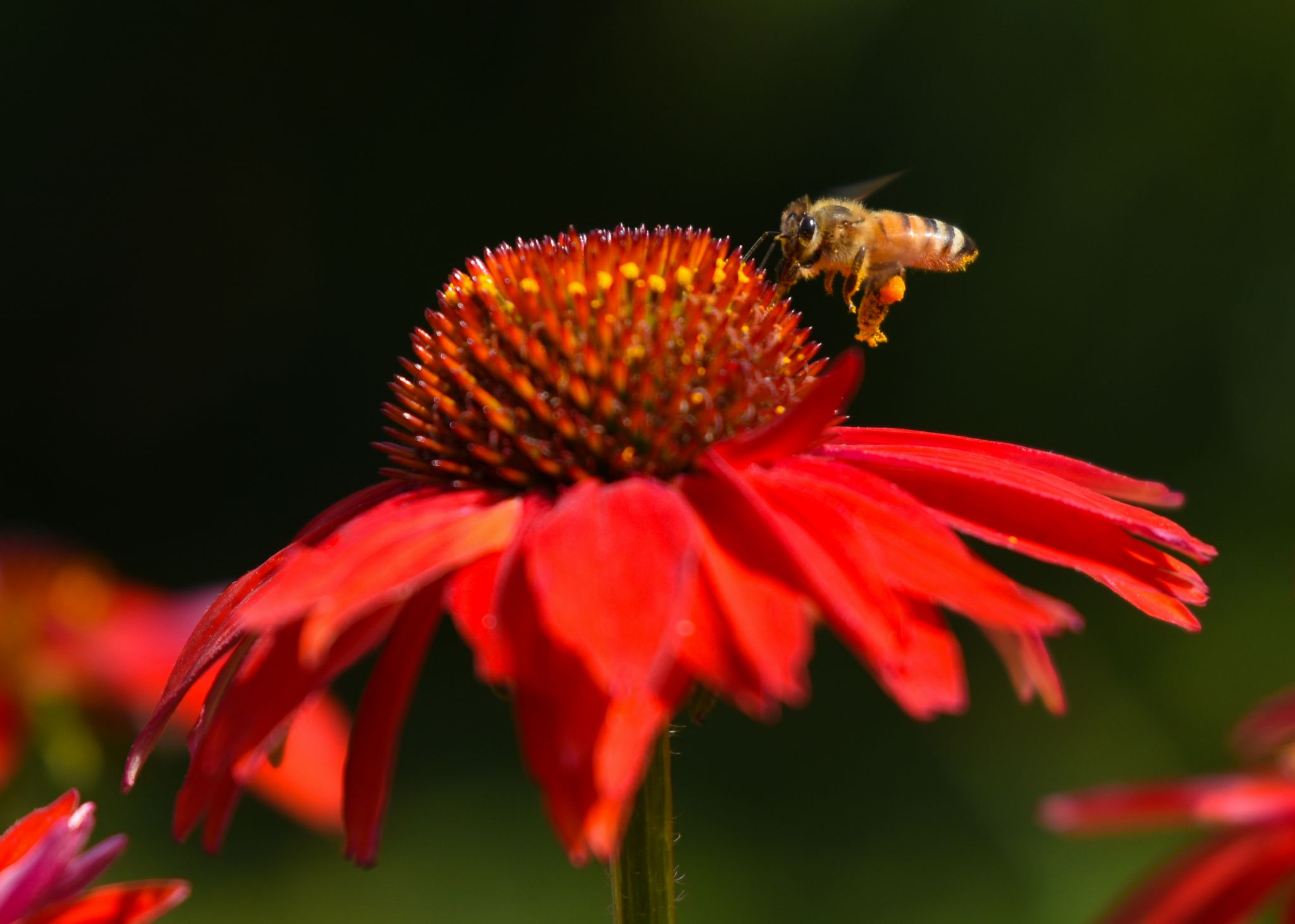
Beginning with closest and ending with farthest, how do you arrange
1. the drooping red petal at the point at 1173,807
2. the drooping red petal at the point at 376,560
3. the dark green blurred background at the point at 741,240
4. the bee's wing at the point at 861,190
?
the drooping red petal at the point at 1173,807
the drooping red petal at the point at 376,560
the bee's wing at the point at 861,190
the dark green blurred background at the point at 741,240

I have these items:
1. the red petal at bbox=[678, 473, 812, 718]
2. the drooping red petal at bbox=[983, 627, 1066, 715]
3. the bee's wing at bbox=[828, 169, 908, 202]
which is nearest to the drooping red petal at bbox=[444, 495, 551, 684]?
the red petal at bbox=[678, 473, 812, 718]

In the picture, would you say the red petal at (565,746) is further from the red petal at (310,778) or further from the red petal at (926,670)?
the red petal at (310,778)

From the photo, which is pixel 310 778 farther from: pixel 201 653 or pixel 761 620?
pixel 761 620

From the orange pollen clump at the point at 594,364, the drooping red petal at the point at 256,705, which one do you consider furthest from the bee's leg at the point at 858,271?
the drooping red petal at the point at 256,705

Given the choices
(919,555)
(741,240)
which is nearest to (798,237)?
(919,555)

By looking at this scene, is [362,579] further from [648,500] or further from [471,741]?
[471,741]

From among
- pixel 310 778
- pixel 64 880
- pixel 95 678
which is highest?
pixel 64 880

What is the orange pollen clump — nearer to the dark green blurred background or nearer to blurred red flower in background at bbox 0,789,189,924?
blurred red flower in background at bbox 0,789,189,924
